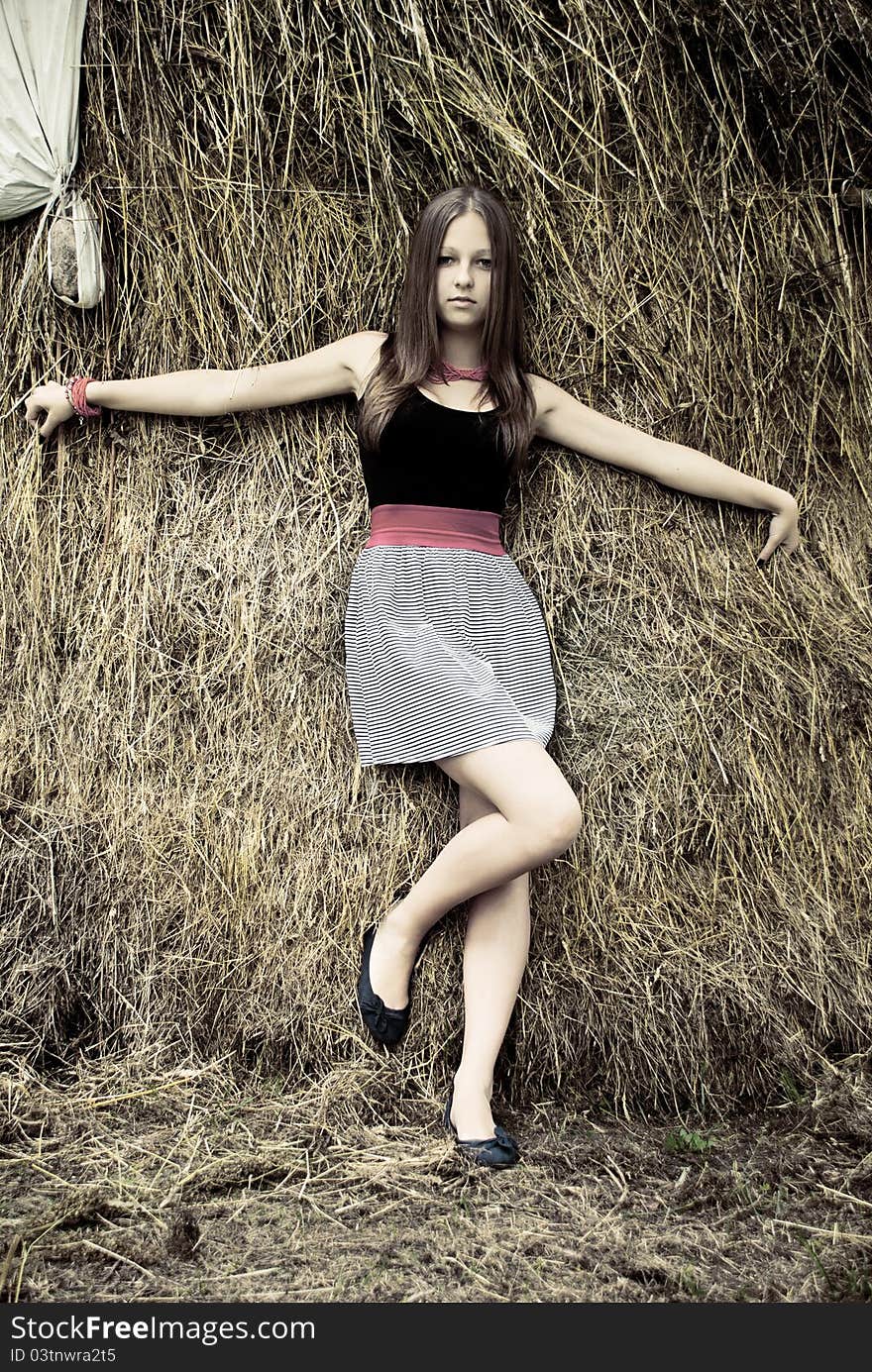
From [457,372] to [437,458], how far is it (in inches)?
8.7

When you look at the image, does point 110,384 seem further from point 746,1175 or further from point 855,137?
point 746,1175

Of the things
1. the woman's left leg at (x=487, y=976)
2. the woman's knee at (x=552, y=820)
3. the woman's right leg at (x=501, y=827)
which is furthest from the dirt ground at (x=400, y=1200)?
the woman's knee at (x=552, y=820)

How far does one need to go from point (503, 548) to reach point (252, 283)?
0.87m

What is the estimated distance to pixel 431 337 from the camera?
248 centimetres

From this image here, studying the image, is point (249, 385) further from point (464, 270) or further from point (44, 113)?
point (44, 113)

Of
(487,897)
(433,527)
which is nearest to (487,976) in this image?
(487,897)

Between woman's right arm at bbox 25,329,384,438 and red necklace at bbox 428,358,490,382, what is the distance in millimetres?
161

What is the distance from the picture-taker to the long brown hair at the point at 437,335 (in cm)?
246

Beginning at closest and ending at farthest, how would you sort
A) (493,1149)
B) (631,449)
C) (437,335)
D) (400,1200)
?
(400,1200)
(493,1149)
(437,335)
(631,449)

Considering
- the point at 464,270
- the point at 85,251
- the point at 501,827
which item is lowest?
the point at 501,827

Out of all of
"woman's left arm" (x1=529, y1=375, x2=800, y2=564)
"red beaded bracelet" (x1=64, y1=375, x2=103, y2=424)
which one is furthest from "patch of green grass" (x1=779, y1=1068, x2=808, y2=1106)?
"red beaded bracelet" (x1=64, y1=375, x2=103, y2=424)

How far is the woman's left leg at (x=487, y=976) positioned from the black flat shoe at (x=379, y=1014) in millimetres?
149

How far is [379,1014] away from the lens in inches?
102

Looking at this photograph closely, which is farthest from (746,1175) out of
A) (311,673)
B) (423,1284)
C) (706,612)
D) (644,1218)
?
(311,673)
